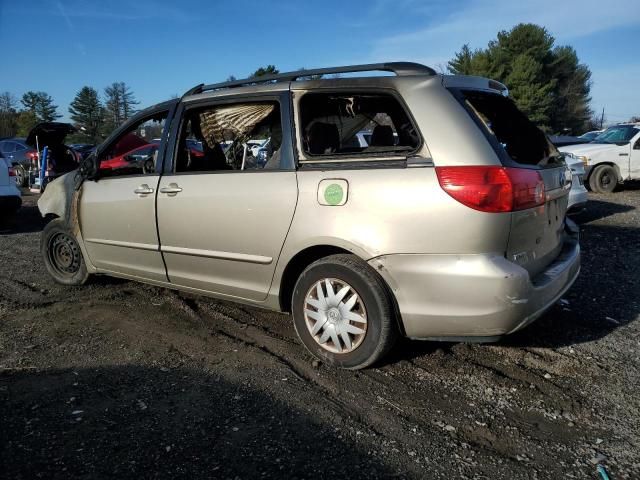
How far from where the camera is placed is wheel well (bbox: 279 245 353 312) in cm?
339

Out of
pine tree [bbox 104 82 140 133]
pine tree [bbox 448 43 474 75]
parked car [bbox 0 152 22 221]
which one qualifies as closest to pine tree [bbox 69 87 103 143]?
pine tree [bbox 104 82 140 133]

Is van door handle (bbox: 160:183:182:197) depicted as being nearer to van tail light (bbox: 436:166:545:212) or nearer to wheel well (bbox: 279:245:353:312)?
wheel well (bbox: 279:245:353:312)

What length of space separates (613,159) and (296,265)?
11.7m

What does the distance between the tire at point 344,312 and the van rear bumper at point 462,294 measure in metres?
0.10

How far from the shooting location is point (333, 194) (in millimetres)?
3215

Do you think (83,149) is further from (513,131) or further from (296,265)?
(513,131)

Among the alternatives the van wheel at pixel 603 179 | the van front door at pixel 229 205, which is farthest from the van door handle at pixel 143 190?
the van wheel at pixel 603 179

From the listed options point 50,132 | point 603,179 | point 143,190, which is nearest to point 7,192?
point 50,132

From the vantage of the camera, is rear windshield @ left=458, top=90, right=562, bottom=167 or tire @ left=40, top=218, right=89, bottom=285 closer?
rear windshield @ left=458, top=90, right=562, bottom=167

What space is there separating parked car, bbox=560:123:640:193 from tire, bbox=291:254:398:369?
1097 centimetres

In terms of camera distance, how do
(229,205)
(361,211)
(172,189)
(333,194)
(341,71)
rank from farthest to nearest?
→ (172,189), (229,205), (341,71), (333,194), (361,211)

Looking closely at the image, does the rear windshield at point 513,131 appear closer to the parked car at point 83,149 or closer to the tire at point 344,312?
the tire at point 344,312

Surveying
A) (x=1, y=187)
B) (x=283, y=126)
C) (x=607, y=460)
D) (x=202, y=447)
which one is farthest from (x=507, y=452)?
(x=1, y=187)

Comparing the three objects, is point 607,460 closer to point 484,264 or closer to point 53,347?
point 484,264
